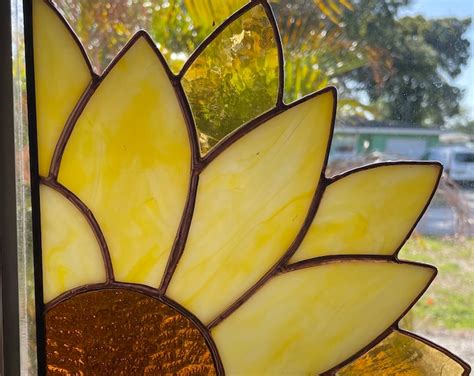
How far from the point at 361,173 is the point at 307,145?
0.34ft

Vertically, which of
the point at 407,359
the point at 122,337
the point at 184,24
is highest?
the point at 184,24

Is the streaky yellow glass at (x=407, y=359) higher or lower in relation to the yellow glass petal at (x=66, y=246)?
lower

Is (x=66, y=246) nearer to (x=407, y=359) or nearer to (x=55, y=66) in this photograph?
(x=55, y=66)

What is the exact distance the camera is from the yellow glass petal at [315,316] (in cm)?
84

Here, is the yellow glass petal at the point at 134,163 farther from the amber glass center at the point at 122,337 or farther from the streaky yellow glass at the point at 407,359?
the streaky yellow glass at the point at 407,359

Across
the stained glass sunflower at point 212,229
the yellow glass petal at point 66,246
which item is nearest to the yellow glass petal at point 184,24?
the stained glass sunflower at point 212,229

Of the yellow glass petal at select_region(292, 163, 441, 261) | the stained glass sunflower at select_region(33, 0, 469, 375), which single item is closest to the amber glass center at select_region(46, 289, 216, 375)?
the stained glass sunflower at select_region(33, 0, 469, 375)

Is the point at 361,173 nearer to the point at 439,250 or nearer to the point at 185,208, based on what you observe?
the point at 439,250

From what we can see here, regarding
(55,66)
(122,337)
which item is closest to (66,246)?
(122,337)

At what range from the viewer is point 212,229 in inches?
33.4

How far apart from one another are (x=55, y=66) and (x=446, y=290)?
31.6 inches

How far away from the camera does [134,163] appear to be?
2.80ft

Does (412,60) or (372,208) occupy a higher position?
(412,60)

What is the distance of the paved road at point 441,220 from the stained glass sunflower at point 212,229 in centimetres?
3
